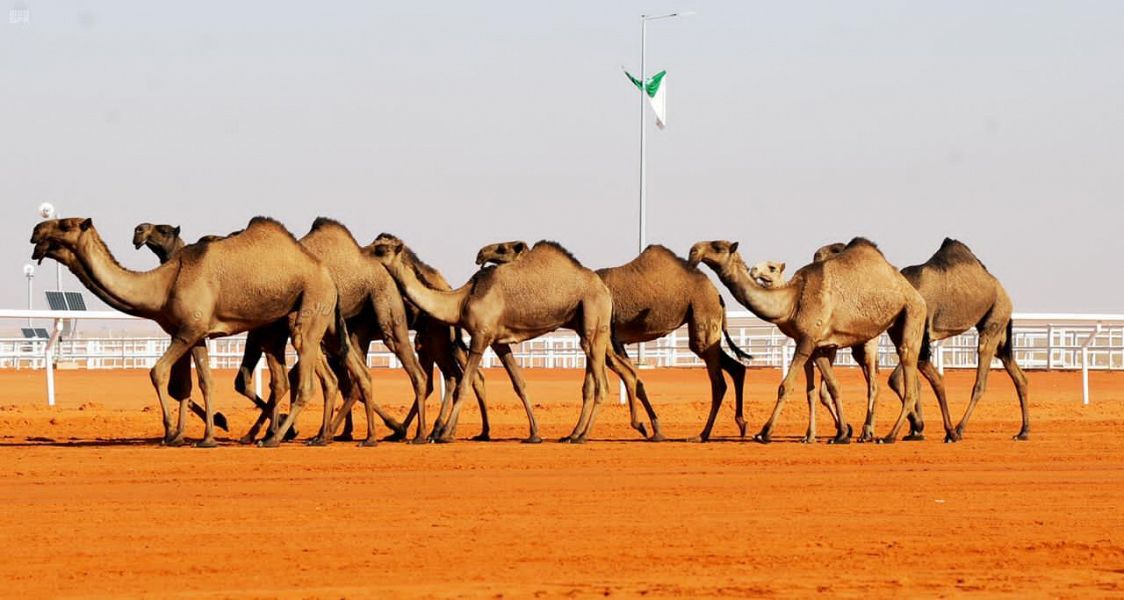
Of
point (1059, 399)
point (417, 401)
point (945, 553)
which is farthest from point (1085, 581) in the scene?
point (1059, 399)

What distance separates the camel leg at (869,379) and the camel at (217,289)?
19.9 feet

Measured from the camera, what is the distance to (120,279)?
1848 cm

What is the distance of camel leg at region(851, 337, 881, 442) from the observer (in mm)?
20562

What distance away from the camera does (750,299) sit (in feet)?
65.7

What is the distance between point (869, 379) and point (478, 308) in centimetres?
465

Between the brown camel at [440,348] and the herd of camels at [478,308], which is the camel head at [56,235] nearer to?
the herd of camels at [478,308]

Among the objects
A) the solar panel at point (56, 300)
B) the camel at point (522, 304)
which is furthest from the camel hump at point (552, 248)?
the solar panel at point (56, 300)

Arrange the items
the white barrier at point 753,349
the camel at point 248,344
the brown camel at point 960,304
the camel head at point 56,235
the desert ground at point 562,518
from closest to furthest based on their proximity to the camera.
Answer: the desert ground at point 562,518, the camel head at point 56,235, the camel at point 248,344, the brown camel at point 960,304, the white barrier at point 753,349

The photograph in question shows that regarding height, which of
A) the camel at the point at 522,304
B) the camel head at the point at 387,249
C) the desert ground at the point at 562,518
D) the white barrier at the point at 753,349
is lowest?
the white barrier at the point at 753,349

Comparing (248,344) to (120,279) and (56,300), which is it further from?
(56,300)

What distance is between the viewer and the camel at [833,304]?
789 inches

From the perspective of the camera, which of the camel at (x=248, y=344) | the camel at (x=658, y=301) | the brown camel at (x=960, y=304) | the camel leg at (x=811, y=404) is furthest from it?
the brown camel at (x=960, y=304)

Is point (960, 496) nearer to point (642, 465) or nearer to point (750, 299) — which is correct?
point (642, 465)

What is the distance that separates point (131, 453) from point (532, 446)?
4.23 meters
